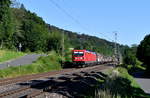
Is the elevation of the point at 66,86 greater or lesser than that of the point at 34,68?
lesser

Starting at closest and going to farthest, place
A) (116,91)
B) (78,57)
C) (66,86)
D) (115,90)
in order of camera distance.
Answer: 1. (116,91)
2. (115,90)
3. (66,86)
4. (78,57)

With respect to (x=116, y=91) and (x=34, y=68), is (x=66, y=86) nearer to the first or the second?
(x=116, y=91)

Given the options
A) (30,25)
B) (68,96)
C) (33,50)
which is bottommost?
(68,96)

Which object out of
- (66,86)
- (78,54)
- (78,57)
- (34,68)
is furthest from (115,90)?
(78,54)

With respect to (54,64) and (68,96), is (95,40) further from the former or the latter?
(68,96)

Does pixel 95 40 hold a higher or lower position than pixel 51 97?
higher

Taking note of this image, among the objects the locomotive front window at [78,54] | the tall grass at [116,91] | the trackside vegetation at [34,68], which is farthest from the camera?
the locomotive front window at [78,54]

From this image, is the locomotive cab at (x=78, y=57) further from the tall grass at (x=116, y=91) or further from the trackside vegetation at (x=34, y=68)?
the tall grass at (x=116, y=91)

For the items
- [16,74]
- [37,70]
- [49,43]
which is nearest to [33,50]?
[49,43]

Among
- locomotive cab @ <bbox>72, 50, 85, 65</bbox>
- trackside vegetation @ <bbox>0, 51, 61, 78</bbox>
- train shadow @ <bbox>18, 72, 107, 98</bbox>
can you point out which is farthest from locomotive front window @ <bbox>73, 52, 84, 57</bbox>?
train shadow @ <bbox>18, 72, 107, 98</bbox>

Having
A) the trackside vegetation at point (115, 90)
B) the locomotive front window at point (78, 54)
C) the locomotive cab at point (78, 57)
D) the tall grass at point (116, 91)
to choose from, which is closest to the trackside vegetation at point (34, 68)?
the locomotive cab at point (78, 57)

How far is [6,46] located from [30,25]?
13.4m

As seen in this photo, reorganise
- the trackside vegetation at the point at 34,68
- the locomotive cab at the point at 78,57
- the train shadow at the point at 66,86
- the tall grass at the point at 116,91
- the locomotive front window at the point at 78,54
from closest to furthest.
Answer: the tall grass at the point at 116,91, the train shadow at the point at 66,86, the trackside vegetation at the point at 34,68, the locomotive cab at the point at 78,57, the locomotive front window at the point at 78,54

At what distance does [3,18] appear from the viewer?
5031 centimetres
